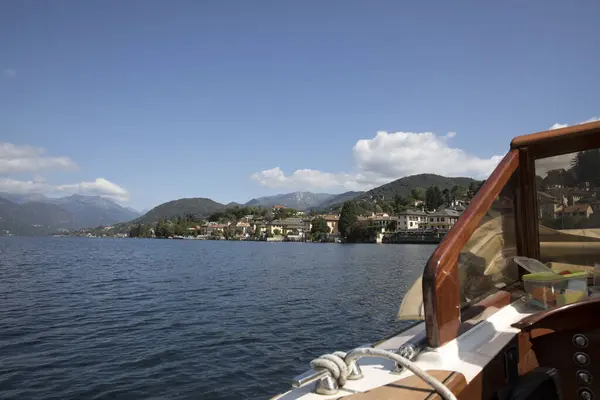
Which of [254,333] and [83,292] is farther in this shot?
[83,292]

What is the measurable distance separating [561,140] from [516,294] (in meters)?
1.45

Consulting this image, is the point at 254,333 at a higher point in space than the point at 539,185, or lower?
lower

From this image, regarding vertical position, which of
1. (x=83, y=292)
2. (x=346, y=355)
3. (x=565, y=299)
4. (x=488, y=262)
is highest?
(x=488, y=262)

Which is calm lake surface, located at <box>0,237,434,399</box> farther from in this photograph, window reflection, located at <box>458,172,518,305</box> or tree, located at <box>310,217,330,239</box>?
tree, located at <box>310,217,330,239</box>

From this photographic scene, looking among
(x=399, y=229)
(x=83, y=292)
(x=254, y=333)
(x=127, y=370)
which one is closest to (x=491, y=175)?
(x=127, y=370)

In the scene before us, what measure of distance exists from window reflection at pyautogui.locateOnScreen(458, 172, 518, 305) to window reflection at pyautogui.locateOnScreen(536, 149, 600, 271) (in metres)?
0.37

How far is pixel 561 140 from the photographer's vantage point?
11.7ft

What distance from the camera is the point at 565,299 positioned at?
328 centimetres

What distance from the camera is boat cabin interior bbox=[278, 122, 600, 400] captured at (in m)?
2.34

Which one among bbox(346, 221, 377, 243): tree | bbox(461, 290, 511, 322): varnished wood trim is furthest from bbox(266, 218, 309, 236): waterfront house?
bbox(461, 290, 511, 322): varnished wood trim

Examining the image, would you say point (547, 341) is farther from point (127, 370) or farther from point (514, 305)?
point (127, 370)

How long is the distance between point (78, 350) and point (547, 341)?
11913mm

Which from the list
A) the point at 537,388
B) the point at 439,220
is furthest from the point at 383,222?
the point at 537,388

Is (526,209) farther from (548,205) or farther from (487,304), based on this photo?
(487,304)
